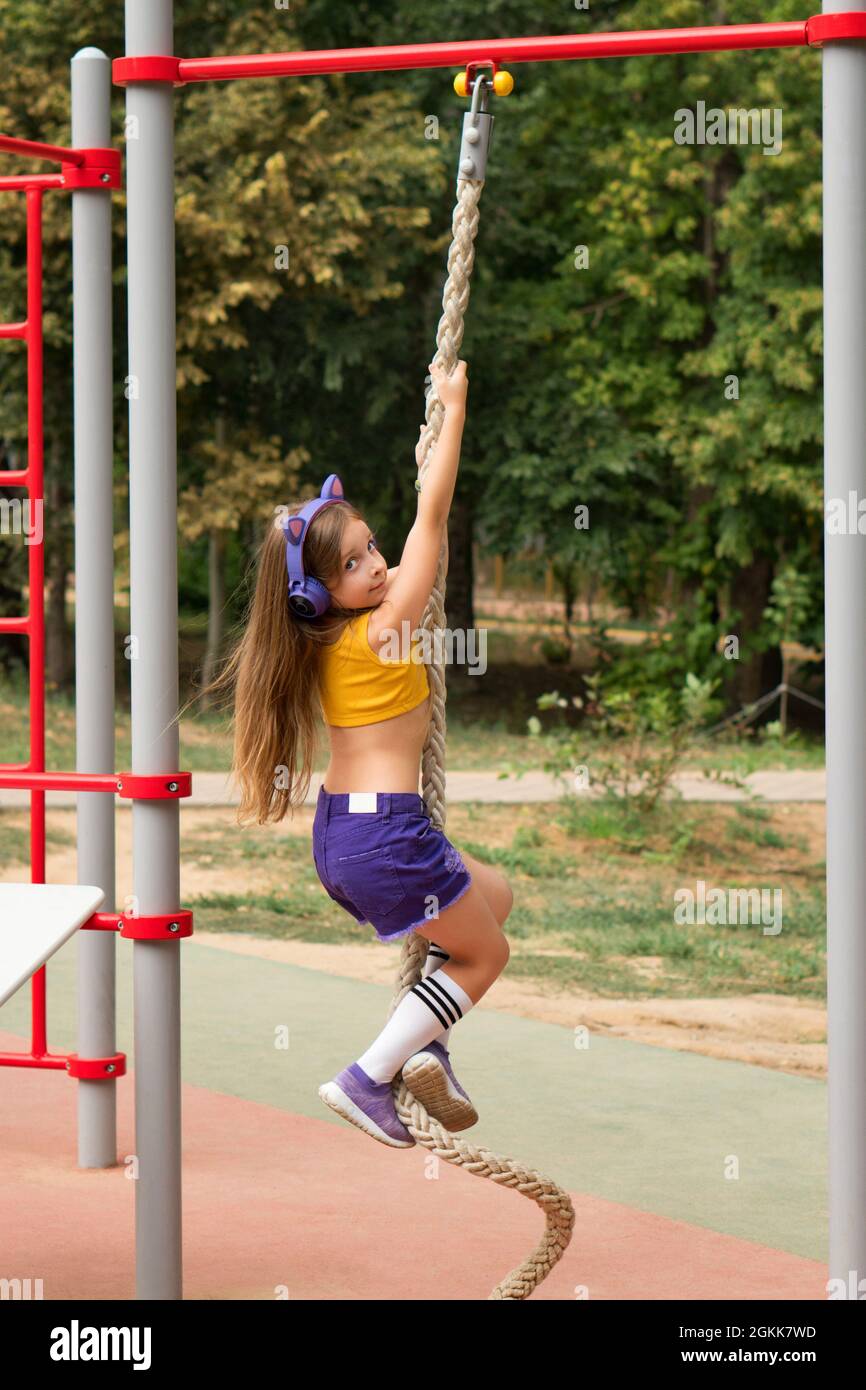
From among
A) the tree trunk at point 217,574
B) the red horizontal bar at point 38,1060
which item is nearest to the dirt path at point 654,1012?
the red horizontal bar at point 38,1060

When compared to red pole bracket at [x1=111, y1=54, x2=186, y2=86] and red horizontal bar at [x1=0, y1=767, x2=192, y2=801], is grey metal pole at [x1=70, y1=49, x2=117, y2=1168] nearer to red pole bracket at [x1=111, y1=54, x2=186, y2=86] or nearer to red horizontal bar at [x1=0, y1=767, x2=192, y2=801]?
red horizontal bar at [x1=0, y1=767, x2=192, y2=801]

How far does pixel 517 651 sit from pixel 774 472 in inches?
297

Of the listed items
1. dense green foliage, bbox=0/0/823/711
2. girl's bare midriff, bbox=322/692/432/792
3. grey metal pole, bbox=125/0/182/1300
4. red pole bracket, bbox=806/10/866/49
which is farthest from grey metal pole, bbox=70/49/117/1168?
dense green foliage, bbox=0/0/823/711

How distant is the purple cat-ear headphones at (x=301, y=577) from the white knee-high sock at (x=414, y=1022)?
2.22 ft

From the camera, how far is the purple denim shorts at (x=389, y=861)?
3.18 metres

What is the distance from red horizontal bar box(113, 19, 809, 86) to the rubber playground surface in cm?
226

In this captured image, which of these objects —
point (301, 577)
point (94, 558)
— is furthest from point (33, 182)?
point (301, 577)

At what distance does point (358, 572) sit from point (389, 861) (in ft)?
1.63

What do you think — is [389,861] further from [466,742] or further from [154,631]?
[466,742]

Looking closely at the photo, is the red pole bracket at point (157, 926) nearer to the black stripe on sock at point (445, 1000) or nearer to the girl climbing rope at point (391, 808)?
the girl climbing rope at point (391, 808)

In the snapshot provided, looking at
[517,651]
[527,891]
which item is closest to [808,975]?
[527,891]

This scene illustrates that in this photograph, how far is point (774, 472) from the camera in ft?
52.9

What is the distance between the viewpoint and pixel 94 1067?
4484 mm

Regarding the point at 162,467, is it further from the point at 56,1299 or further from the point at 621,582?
the point at 621,582
